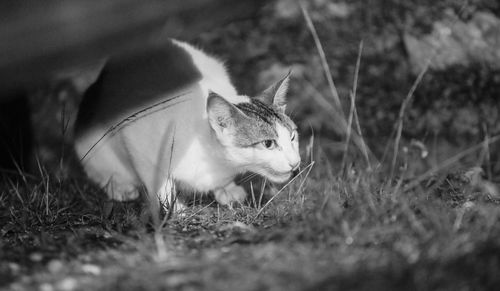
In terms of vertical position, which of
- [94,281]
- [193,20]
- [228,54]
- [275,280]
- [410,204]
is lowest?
[410,204]

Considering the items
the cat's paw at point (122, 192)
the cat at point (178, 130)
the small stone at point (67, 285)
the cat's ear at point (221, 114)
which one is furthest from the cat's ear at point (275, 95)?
the small stone at point (67, 285)

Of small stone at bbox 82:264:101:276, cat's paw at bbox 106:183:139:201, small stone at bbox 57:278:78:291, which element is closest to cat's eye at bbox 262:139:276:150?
cat's paw at bbox 106:183:139:201

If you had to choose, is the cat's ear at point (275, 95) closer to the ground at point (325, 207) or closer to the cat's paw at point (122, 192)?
the ground at point (325, 207)

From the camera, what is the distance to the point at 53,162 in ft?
11.3

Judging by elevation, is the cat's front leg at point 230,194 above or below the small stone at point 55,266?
below

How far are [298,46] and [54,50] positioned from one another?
5.55 feet

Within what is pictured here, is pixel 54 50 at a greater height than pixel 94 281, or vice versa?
pixel 54 50

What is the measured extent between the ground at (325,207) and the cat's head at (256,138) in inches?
4.2

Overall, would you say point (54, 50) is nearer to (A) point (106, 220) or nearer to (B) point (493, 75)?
(A) point (106, 220)

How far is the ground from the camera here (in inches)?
53.3

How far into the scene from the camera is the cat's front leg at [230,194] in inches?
98.5

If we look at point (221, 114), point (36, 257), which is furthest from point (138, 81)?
point (36, 257)

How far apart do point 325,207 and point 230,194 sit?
82 centimetres

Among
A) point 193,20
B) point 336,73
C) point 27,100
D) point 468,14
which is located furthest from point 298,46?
point 27,100
